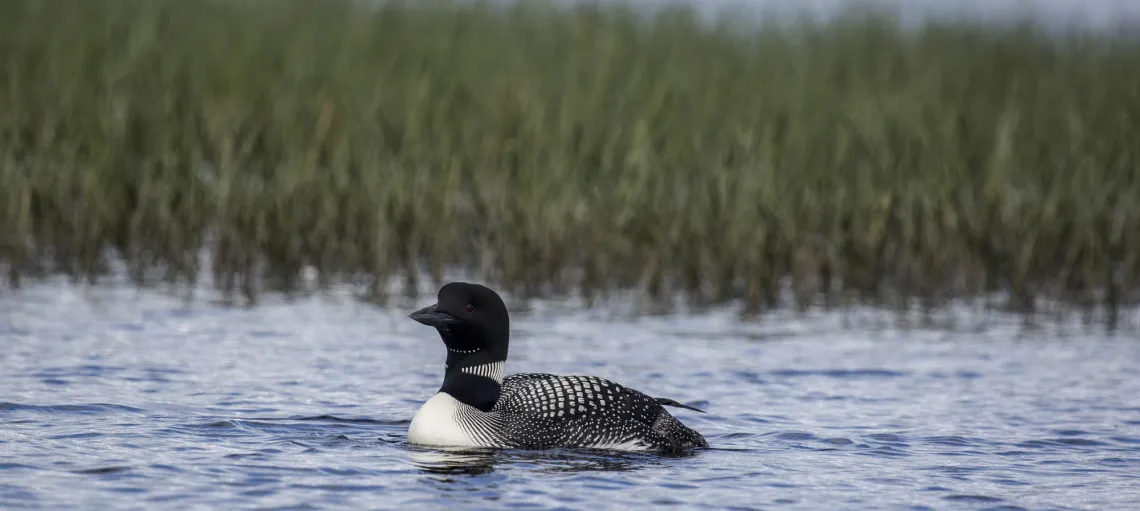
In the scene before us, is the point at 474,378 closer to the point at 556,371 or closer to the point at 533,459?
the point at 533,459

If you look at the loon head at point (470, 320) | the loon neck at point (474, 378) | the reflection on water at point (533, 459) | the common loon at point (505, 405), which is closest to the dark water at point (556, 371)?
the reflection on water at point (533, 459)

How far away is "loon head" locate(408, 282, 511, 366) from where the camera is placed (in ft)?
21.3

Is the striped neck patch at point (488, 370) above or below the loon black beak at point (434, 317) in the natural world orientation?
below

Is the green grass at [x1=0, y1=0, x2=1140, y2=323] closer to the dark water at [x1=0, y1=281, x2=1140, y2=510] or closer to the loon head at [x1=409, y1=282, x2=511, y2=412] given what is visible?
the dark water at [x1=0, y1=281, x2=1140, y2=510]

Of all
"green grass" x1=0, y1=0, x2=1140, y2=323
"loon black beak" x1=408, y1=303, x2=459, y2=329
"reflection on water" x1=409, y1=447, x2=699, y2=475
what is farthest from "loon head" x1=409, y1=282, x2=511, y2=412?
"green grass" x1=0, y1=0, x2=1140, y2=323

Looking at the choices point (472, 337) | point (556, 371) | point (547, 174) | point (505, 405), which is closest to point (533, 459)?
point (505, 405)

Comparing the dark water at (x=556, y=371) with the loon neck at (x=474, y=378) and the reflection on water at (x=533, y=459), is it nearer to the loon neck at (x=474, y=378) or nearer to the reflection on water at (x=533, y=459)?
the reflection on water at (x=533, y=459)

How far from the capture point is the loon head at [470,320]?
6.48 meters

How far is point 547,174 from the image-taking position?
A: 10805mm

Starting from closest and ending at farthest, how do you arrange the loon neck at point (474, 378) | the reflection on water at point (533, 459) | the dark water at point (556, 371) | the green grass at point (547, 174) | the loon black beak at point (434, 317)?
1. the dark water at point (556, 371)
2. the reflection on water at point (533, 459)
3. the loon black beak at point (434, 317)
4. the loon neck at point (474, 378)
5. the green grass at point (547, 174)

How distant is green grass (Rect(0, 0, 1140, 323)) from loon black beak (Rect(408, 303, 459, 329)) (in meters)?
3.79

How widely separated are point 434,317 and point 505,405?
1.72 ft

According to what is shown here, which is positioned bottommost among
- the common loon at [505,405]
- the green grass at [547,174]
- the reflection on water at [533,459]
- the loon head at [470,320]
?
the reflection on water at [533,459]

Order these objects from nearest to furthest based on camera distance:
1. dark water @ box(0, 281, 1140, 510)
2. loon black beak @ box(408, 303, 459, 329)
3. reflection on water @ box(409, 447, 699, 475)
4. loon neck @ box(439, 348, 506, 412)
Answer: dark water @ box(0, 281, 1140, 510) < reflection on water @ box(409, 447, 699, 475) < loon black beak @ box(408, 303, 459, 329) < loon neck @ box(439, 348, 506, 412)
